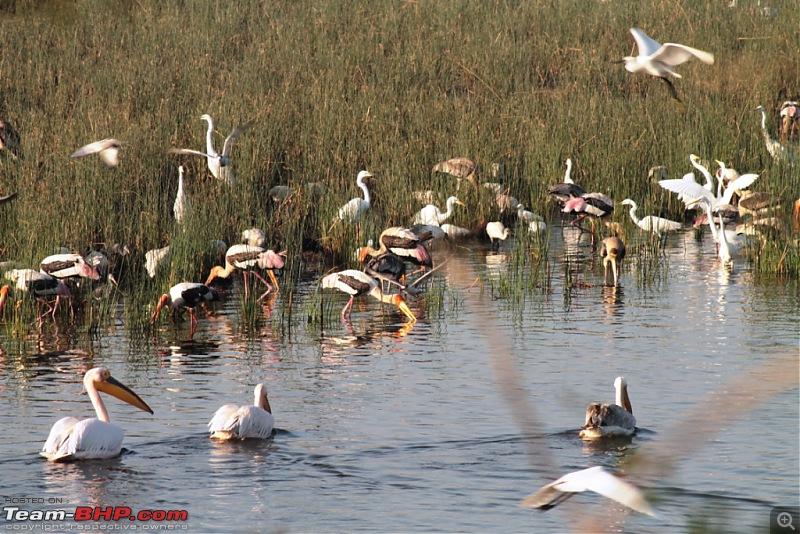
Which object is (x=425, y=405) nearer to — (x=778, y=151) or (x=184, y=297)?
(x=184, y=297)

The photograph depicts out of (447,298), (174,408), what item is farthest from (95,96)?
(174,408)

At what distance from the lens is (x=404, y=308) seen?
10.9 metres

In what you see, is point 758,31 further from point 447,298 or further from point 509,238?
point 447,298

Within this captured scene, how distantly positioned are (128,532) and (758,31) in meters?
17.5

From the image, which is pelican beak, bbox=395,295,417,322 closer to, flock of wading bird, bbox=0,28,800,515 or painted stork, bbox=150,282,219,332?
flock of wading bird, bbox=0,28,800,515

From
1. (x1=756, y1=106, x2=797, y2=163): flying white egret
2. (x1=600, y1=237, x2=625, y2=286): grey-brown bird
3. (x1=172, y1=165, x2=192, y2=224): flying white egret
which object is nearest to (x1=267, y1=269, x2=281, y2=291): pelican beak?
(x1=172, y1=165, x2=192, y2=224): flying white egret

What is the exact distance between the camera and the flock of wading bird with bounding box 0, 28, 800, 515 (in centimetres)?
683

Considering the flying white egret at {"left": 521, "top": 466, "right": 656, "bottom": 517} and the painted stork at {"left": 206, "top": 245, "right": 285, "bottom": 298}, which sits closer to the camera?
the flying white egret at {"left": 521, "top": 466, "right": 656, "bottom": 517}

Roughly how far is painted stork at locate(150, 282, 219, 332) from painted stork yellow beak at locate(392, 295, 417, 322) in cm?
166

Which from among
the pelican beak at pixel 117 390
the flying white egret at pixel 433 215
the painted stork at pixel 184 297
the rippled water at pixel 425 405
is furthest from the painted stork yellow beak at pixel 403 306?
the pelican beak at pixel 117 390

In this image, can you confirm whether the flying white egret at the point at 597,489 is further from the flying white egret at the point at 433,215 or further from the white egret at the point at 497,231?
the white egret at the point at 497,231

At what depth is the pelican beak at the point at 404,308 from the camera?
1083cm

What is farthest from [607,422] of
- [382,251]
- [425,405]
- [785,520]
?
[382,251]

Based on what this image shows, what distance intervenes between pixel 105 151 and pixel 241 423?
6.44 metres
